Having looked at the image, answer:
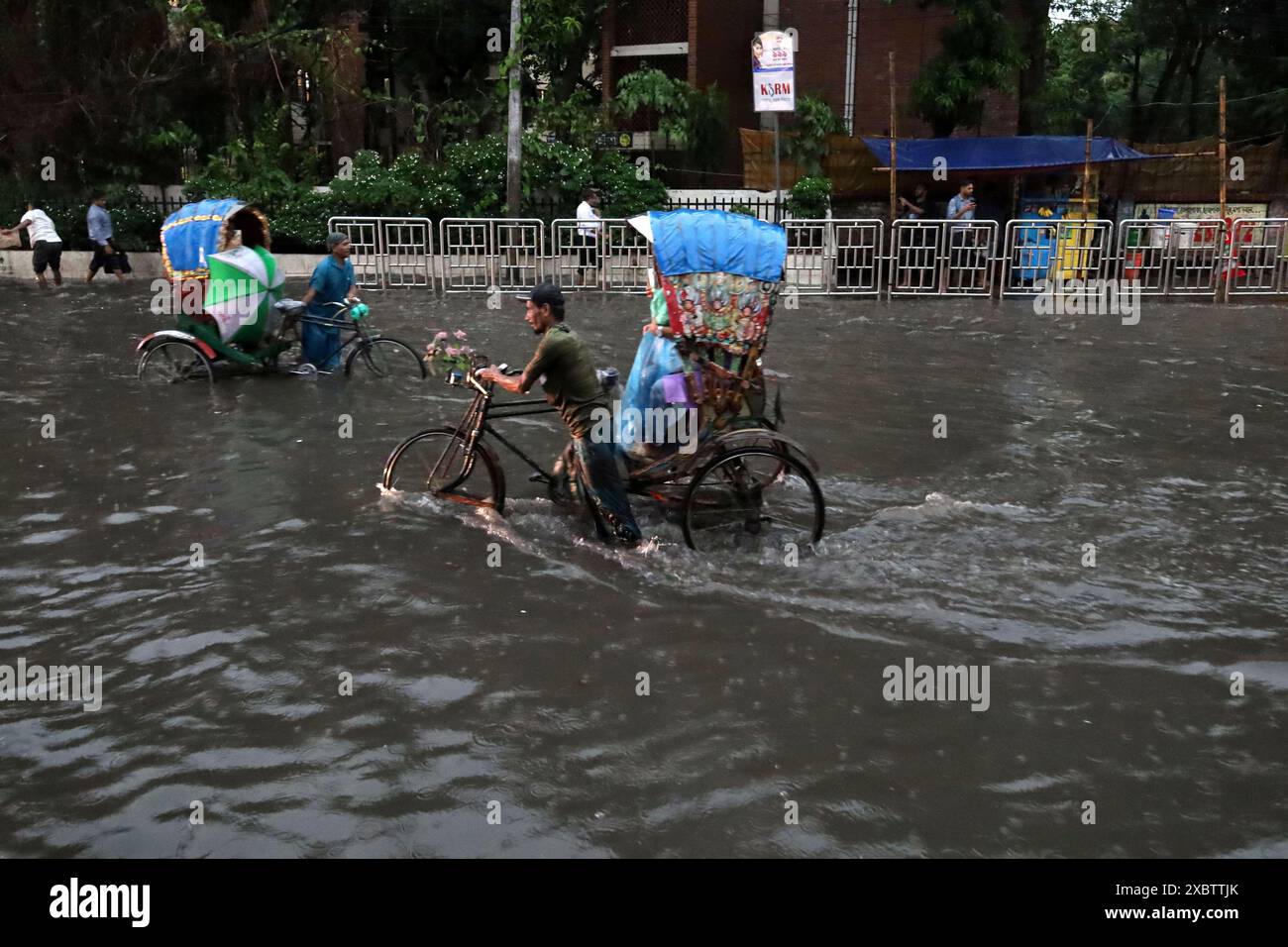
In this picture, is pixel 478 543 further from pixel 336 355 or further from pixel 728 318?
pixel 336 355

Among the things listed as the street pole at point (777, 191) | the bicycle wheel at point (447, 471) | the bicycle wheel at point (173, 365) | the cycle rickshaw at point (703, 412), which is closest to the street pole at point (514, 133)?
the street pole at point (777, 191)

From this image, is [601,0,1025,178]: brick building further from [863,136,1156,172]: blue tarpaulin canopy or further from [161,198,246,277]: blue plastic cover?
[161,198,246,277]: blue plastic cover

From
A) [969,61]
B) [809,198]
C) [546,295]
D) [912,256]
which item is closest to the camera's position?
[546,295]

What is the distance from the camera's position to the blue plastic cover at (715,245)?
7266 millimetres

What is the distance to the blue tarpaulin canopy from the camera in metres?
20.8

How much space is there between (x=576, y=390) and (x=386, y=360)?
5.71 m

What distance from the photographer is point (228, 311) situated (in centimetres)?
1141

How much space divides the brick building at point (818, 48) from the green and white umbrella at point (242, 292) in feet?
53.4

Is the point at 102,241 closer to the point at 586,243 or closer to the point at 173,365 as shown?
the point at 586,243

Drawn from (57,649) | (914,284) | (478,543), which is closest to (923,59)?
(914,284)

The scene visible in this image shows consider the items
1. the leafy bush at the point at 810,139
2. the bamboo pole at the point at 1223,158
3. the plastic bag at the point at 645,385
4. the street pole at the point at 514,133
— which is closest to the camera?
the plastic bag at the point at 645,385

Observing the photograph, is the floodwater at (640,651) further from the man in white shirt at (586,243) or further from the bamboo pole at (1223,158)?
the bamboo pole at (1223,158)

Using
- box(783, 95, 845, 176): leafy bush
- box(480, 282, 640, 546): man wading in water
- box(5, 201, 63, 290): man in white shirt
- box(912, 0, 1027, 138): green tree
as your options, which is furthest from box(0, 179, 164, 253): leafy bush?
box(480, 282, 640, 546): man wading in water

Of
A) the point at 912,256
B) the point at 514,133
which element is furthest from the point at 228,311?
the point at 912,256
